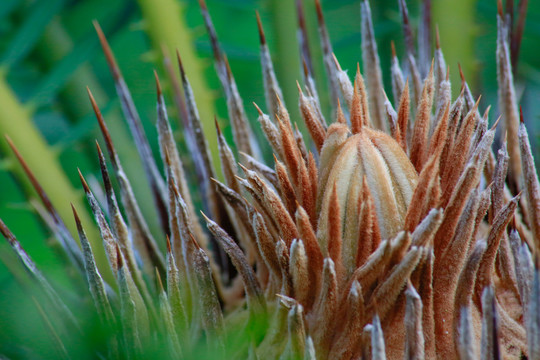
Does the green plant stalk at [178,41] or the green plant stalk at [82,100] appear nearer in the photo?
the green plant stalk at [178,41]

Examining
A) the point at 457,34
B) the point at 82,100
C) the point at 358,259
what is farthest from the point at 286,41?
the point at 358,259

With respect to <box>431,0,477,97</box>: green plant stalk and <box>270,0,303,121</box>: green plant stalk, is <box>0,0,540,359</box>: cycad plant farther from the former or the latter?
<box>270,0,303,121</box>: green plant stalk

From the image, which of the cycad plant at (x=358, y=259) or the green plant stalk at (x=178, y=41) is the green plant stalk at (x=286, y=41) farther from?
the cycad plant at (x=358, y=259)

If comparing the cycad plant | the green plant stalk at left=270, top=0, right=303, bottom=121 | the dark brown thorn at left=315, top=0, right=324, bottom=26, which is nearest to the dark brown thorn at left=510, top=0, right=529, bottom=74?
the cycad plant

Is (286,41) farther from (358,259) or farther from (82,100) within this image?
(358,259)

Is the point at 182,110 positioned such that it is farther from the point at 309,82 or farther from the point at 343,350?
the point at 343,350

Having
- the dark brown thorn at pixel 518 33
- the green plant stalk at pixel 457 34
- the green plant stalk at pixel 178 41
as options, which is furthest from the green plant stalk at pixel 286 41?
the dark brown thorn at pixel 518 33

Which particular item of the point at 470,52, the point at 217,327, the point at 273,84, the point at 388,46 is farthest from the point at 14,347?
the point at 388,46
